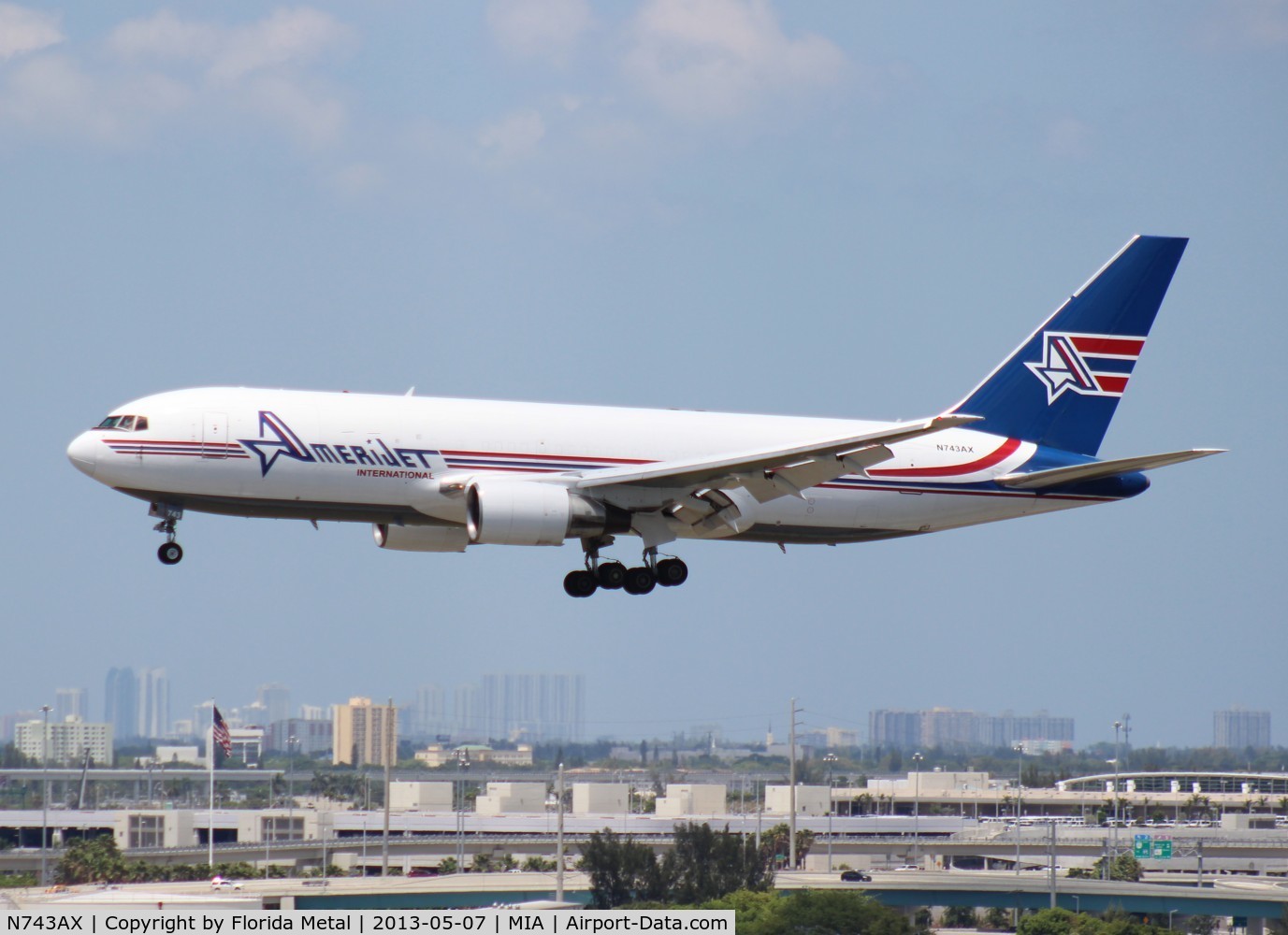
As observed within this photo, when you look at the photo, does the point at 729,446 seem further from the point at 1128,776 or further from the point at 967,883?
the point at 1128,776

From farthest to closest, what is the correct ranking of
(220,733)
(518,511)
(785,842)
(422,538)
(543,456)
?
(785,842), (220,733), (422,538), (543,456), (518,511)

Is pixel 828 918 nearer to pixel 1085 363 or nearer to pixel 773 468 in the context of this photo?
pixel 1085 363

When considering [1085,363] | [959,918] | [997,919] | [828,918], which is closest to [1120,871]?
[997,919]

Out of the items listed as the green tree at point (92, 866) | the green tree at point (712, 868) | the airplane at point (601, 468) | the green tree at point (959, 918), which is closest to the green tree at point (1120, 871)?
the green tree at point (959, 918)

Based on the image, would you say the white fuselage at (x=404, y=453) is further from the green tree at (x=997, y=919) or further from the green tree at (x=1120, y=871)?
the green tree at (x=1120, y=871)

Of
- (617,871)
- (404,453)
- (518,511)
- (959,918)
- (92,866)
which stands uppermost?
(404,453)

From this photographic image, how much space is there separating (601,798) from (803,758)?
1863 inches

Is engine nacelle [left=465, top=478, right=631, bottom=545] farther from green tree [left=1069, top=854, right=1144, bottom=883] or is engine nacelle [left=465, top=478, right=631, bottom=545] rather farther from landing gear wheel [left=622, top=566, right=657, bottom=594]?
green tree [left=1069, top=854, right=1144, bottom=883]

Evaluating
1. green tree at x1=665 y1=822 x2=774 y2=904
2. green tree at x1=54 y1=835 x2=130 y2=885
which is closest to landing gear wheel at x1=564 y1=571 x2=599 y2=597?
green tree at x1=665 y1=822 x2=774 y2=904

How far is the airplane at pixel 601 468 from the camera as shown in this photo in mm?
43062

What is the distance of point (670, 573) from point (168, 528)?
13464mm

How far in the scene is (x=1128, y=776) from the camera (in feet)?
593

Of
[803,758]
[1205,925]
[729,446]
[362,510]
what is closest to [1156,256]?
[729,446]

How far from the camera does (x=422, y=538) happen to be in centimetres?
4703
